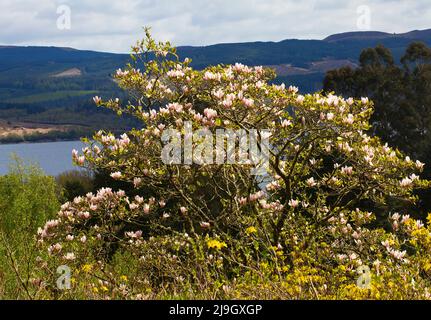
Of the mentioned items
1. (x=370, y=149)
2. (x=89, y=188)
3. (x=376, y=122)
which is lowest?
(x=89, y=188)

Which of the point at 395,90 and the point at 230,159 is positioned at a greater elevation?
the point at 230,159

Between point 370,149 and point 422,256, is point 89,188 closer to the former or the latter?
point 370,149

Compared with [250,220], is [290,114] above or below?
above

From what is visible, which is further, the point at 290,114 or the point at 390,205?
the point at 390,205

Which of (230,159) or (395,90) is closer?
(230,159)

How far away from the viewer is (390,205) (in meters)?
30.7

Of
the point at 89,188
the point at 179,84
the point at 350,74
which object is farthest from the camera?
the point at 350,74

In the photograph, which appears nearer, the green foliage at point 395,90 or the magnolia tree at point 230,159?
the magnolia tree at point 230,159

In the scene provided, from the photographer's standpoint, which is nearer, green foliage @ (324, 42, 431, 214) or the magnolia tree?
the magnolia tree

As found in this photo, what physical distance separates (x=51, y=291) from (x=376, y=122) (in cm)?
4047

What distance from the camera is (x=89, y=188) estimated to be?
4506 centimetres
